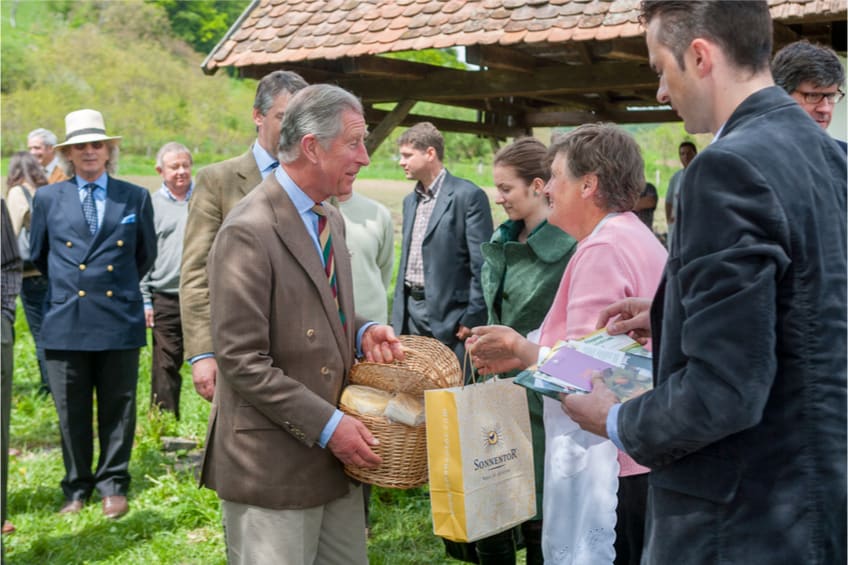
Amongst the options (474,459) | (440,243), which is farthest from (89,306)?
(474,459)

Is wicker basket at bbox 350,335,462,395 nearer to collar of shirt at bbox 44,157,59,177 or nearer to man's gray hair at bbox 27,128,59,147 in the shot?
collar of shirt at bbox 44,157,59,177

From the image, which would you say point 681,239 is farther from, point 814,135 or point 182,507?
point 182,507

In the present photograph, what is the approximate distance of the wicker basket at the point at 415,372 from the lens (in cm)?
282

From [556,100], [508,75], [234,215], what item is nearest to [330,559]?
[234,215]

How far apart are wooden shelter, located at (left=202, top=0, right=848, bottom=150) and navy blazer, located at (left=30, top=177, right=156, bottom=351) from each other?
3313mm

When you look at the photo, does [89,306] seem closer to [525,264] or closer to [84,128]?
[84,128]

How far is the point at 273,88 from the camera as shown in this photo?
3914mm

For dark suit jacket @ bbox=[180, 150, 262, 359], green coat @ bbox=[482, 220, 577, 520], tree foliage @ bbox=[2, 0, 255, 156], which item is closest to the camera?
green coat @ bbox=[482, 220, 577, 520]

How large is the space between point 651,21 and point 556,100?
9.94 m

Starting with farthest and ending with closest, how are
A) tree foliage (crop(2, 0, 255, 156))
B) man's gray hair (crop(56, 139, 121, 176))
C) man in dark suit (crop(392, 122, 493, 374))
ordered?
tree foliage (crop(2, 0, 255, 156)) < man in dark suit (crop(392, 122, 493, 374)) < man's gray hair (crop(56, 139, 121, 176))

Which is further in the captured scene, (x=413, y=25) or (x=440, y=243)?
(x=413, y=25)

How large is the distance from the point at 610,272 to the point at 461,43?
5.47 m

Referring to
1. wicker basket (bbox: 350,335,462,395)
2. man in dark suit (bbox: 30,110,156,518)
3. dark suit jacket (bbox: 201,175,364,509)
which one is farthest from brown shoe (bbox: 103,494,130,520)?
wicker basket (bbox: 350,335,462,395)

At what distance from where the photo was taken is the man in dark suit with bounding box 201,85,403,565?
2.70 meters
